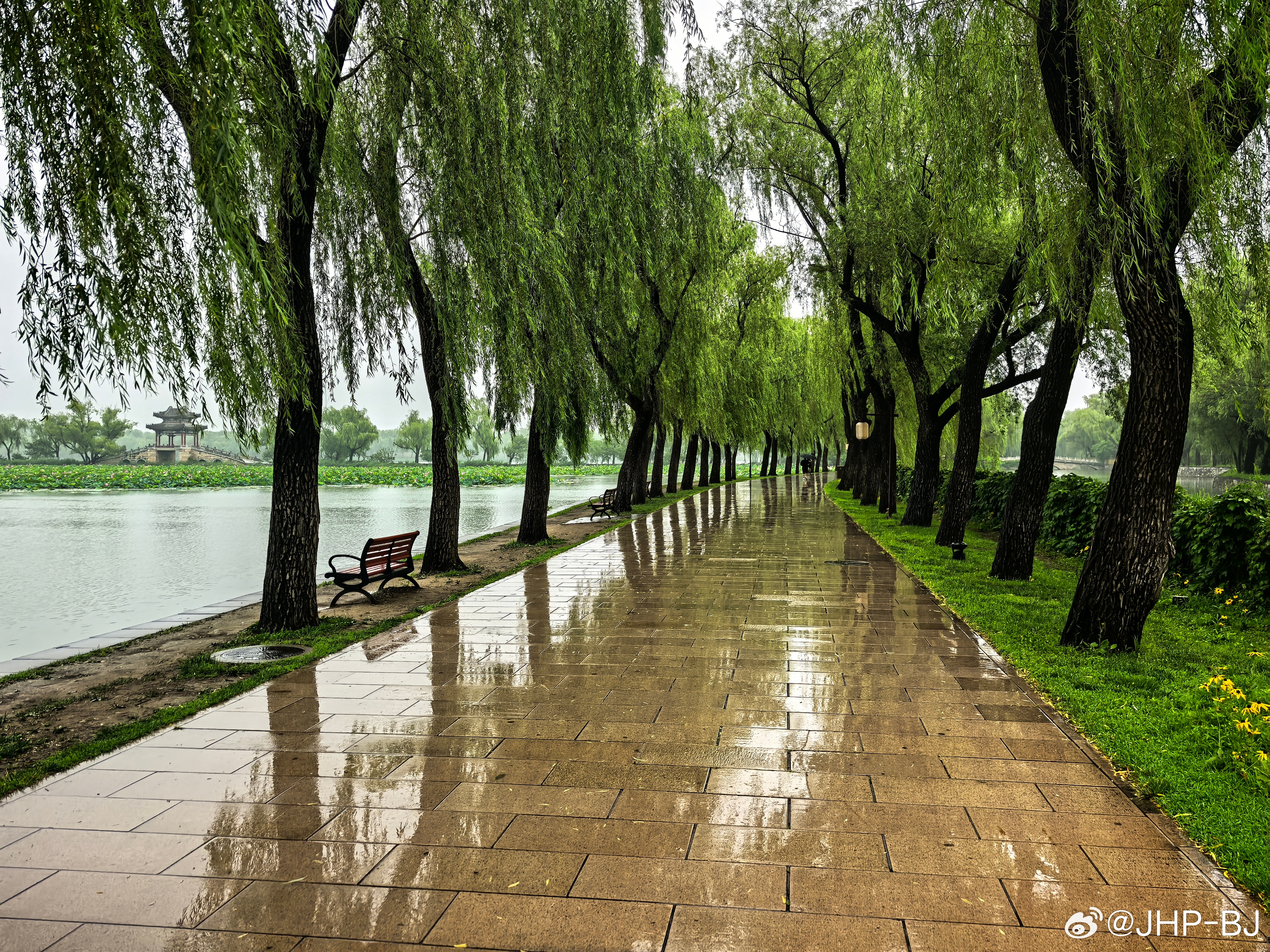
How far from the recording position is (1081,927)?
2820 mm

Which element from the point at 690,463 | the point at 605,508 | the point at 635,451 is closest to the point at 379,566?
the point at 605,508

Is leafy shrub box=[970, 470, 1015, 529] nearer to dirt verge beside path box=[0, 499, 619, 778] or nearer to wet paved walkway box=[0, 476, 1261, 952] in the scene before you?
dirt verge beside path box=[0, 499, 619, 778]

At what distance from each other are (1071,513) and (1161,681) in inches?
336

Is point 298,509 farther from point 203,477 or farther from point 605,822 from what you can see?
point 203,477

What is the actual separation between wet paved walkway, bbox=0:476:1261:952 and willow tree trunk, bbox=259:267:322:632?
2.00 metres

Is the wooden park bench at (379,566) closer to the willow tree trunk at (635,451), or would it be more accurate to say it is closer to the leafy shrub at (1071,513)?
the leafy shrub at (1071,513)

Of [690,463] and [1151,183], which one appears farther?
[690,463]

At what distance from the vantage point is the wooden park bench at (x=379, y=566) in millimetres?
9352

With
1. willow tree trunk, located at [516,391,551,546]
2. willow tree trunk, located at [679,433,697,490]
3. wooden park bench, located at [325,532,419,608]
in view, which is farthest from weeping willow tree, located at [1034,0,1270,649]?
willow tree trunk, located at [679,433,697,490]

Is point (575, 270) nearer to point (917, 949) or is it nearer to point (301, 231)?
point (301, 231)

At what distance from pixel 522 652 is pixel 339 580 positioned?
353cm

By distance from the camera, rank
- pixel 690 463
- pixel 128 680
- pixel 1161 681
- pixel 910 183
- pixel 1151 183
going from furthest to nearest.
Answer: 1. pixel 690 463
2. pixel 910 183
3. pixel 128 680
4. pixel 1161 681
5. pixel 1151 183

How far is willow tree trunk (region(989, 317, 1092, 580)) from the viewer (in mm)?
9391

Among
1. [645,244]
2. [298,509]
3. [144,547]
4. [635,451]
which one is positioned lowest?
[144,547]
